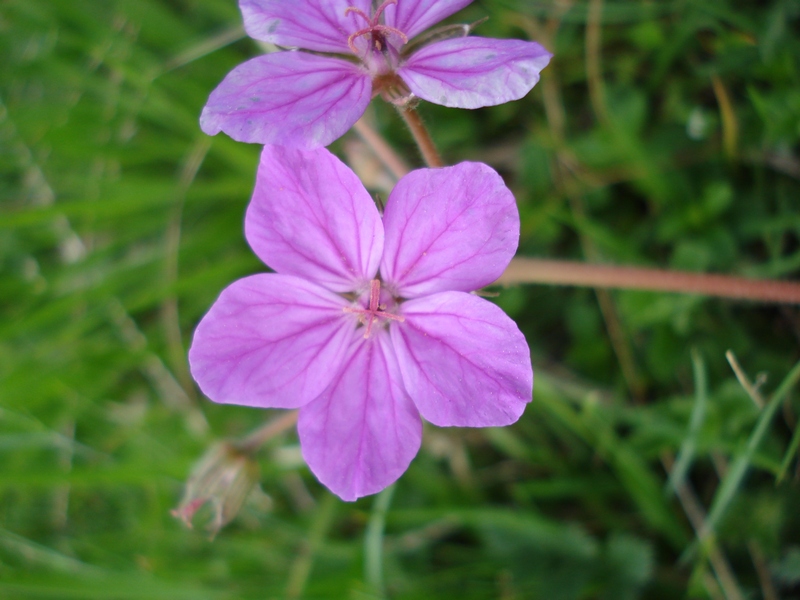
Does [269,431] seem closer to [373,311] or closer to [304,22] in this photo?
[373,311]

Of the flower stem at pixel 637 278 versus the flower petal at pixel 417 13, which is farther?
the flower stem at pixel 637 278

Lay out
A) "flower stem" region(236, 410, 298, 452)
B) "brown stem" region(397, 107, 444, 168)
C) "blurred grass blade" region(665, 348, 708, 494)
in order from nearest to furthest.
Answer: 1. "brown stem" region(397, 107, 444, 168)
2. "blurred grass blade" region(665, 348, 708, 494)
3. "flower stem" region(236, 410, 298, 452)

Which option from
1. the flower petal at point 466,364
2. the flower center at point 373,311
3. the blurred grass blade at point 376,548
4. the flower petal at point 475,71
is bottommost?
the blurred grass blade at point 376,548

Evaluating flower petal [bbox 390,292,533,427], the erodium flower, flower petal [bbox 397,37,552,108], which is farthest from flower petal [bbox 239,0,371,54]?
flower petal [bbox 390,292,533,427]

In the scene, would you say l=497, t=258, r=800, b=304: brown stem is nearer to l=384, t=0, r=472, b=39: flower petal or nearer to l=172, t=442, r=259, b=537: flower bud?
l=384, t=0, r=472, b=39: flower petal

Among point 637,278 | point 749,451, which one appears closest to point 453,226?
point 637,278

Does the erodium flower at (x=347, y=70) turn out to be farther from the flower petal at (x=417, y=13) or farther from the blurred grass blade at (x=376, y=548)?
the blurred grass blade at (x=376, y=548)

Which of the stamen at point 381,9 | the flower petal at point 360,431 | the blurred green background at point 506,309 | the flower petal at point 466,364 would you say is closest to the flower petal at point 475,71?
the stamen at point 381,9
